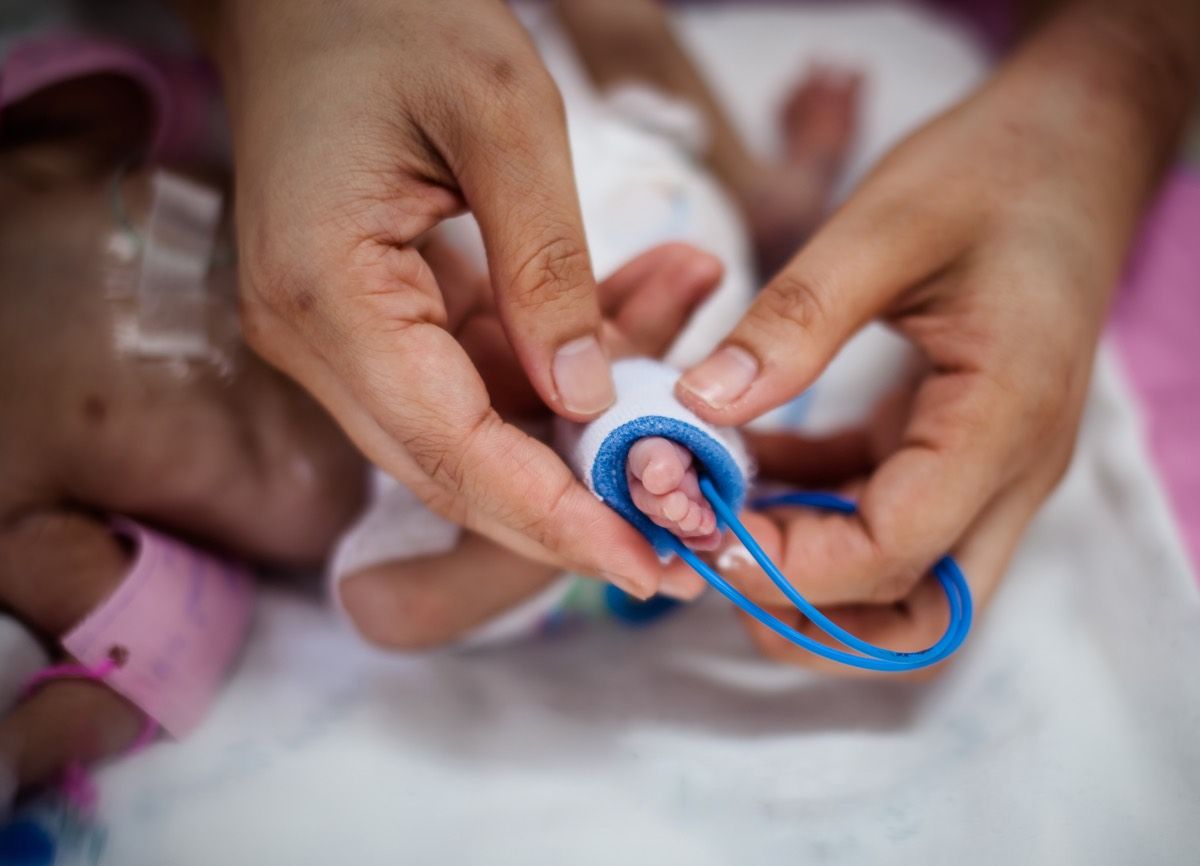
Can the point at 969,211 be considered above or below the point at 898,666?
above

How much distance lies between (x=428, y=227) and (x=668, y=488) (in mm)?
294

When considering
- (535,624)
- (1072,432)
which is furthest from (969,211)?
(535,624)

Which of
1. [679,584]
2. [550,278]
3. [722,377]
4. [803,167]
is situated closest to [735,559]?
[679,584]

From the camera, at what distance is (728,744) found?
829 millimetres

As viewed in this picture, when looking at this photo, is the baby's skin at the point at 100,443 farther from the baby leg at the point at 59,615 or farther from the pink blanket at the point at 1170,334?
the pink blanket at the point at 1170,334

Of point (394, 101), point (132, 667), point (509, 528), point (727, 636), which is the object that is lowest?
point (132, 667)

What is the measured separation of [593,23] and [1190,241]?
3.10ft

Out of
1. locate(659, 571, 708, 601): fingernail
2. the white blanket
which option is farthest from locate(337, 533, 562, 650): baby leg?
locate(659, 571, 708, 601): fingernail

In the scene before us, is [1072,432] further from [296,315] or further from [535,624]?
[296,315]

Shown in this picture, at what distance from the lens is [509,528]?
680 millimetres

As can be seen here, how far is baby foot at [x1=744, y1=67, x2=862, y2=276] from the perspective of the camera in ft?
4.34

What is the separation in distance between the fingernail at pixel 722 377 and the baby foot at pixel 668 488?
0.18ft

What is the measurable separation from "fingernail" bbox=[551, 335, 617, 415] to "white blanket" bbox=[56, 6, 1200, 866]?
0.38 metres

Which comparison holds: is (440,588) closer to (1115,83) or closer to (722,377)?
(722,377)
